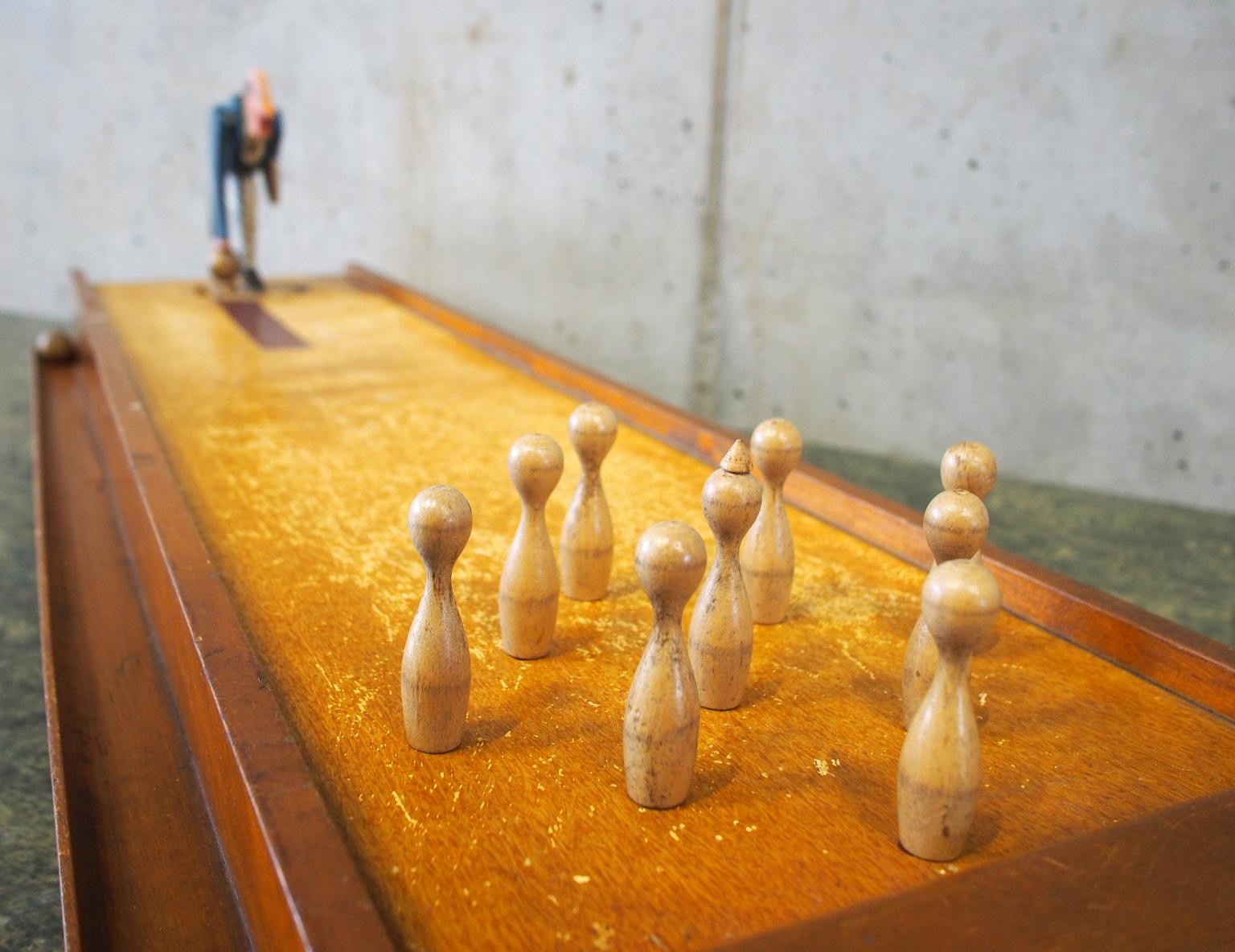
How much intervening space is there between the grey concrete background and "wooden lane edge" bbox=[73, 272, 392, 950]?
289 cm

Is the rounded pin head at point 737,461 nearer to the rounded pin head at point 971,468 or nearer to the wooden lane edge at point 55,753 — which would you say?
the rounded pin head at point 971,468

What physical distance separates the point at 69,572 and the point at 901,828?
4.63ft

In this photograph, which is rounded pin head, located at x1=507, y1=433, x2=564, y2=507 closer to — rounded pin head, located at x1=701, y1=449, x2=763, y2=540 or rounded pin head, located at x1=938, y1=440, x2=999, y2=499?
rounded pin head, located at x1=701, y1=449, x2=763, y2=540

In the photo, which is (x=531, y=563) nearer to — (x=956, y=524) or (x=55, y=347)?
(x=956, y=524)

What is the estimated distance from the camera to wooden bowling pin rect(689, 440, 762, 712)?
1.05m

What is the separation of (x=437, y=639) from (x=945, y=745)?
0.46 meters

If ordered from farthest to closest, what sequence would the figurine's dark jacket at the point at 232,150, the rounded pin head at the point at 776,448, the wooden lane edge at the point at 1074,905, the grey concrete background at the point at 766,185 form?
the figurine's dark jacket at the point at 232,150 → the grey concrete background at the point at 766,185 → the rounded pin head at the point at 776,448 → the wooden lane edge at the point at 1074,905

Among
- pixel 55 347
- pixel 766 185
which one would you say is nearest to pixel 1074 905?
pixel 55 347

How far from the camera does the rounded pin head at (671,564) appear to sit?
91 centimetres

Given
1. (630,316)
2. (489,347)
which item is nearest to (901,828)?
(489,347)

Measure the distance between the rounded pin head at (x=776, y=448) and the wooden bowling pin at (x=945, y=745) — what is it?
430 mm

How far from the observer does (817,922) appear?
77cm

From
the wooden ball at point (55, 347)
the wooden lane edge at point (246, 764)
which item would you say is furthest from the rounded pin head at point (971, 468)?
the wooden ball at point (55, 347)

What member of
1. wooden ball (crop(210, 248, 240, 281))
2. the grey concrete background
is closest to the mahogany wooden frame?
wooden ball (crop(210, 248, 240, 281))
